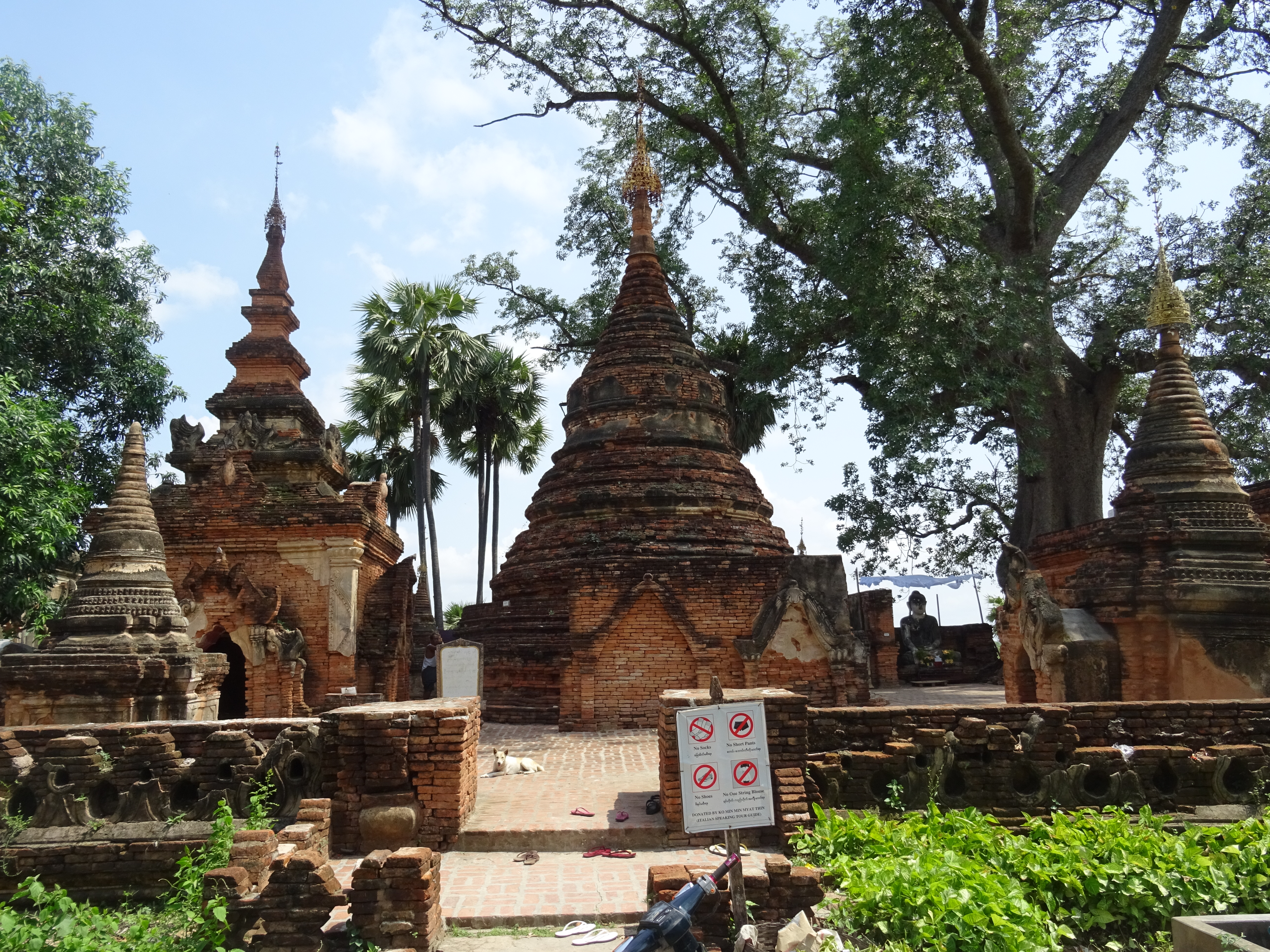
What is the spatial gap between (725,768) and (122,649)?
6.70 m

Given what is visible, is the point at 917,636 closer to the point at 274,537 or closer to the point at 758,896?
the point at 274,537

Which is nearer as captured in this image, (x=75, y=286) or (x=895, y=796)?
(x=895, y=796)

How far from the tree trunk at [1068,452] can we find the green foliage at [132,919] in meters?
13.9

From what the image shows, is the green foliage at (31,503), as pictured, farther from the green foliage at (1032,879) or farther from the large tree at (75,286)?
the green foliage at (1032,879)

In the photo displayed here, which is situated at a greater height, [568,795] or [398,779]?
[398,779]

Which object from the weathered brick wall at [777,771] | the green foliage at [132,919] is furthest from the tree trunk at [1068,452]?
the green foliage at [132,919]

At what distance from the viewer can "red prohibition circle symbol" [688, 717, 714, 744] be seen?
4926 mm

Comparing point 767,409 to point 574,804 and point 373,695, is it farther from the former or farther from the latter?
point 574,804

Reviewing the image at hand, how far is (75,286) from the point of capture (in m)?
15.2

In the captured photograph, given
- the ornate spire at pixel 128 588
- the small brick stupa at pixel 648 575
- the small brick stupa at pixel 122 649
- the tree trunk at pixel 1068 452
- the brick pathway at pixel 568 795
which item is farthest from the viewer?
the tree trunk at pixel 1068 452

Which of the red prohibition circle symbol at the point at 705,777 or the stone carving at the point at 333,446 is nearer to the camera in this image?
the red prohibition circle symbol at the point at 705,777

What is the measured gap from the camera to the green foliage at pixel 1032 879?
14.2 feet

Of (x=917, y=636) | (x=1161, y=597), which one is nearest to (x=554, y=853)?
(x=1161, y=597)

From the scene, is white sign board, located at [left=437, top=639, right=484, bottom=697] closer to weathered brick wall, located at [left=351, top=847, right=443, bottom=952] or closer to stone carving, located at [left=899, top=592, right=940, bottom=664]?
weathered brick wall, located at [left=351, top=847, right=443, bottom=952]
